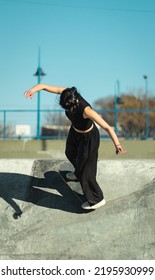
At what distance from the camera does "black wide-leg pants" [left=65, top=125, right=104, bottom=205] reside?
16.5 feet

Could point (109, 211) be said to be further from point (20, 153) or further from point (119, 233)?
point (20, 153)

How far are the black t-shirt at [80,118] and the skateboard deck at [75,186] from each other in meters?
0.94

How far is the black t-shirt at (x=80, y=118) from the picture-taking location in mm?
4891

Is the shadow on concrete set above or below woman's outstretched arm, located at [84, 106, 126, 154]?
below

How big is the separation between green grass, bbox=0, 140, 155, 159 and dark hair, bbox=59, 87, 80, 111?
1231 centimetres

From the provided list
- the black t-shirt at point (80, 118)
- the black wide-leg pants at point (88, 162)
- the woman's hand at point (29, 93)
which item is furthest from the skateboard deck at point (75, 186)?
the woman's hand at point (29, 93)

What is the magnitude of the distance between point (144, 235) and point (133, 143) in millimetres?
13546

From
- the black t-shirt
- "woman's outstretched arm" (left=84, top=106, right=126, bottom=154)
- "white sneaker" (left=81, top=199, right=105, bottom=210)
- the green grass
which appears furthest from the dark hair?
the green grass

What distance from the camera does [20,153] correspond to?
695 inches

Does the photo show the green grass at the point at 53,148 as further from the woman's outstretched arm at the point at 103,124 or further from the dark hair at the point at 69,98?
the woman's outstretched arm at the point at 103,124

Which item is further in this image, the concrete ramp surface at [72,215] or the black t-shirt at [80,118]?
the black t-shirt at [80,118]

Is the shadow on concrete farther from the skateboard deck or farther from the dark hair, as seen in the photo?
the dark hair

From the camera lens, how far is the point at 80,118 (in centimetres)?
500
